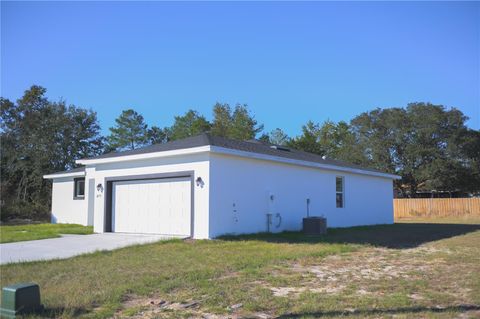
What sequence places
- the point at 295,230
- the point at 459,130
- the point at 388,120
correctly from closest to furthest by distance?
the point at 295,230
the point at 459,130
the point at 388,120

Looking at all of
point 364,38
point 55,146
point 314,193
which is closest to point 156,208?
point 314,193

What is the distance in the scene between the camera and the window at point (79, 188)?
2194cm

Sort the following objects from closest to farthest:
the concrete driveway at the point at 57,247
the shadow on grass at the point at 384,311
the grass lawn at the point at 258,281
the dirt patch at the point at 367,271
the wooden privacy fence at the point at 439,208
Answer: the shadow on grass at the point at 384,311 < the grass lawn at the point at 258,281 < the dirt patch at the point at 367,271 < the concrete driveway at the point at 57,247 < the wooden privacy fence at the point at 439,208

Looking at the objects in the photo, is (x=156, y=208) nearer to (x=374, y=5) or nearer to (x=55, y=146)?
(x=374, y=5)

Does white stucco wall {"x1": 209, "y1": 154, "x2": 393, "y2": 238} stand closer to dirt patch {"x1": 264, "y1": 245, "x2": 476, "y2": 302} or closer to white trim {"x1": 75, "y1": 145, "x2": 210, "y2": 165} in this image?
white trim {"x1": 75, "y1": 145, "x2": 210, "y2": 165}

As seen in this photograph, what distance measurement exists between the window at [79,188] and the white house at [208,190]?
6.40 meters

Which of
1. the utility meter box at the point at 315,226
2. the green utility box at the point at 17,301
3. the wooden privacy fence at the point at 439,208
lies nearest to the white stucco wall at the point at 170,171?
the utility meter box at the point at 315,226

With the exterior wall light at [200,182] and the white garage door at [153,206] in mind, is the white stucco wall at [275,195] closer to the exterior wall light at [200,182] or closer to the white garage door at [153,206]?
the exterior wall light at [200,182]

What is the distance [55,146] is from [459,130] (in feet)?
124

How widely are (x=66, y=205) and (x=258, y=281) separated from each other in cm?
1831

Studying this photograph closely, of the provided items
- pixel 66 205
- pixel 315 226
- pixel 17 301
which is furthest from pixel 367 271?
pixel 66 205

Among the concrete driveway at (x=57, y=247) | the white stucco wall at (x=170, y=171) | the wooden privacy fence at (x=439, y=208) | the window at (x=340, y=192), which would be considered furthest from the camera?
the wooden privacy fence at (x=439, y=208)

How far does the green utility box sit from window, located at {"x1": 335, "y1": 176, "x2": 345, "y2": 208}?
15192 mm

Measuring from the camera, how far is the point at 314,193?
17.0m
